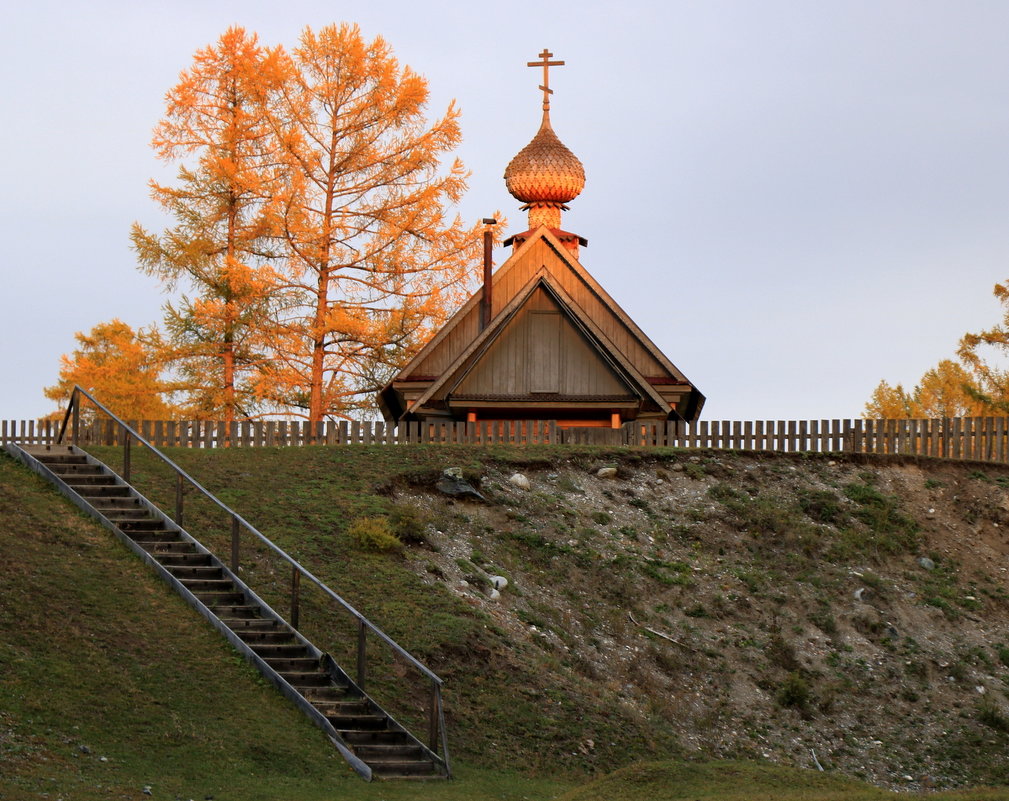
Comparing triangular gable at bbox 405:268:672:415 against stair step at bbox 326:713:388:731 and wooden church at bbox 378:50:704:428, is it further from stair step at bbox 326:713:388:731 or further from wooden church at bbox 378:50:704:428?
stair step at bbox 326:713:388:731

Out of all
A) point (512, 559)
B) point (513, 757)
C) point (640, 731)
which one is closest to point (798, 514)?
point (512, 559)

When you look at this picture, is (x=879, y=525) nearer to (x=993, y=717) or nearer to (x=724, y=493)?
(x=724, y=493)

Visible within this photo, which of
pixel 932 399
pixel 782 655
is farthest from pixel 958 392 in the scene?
pixel 782 655

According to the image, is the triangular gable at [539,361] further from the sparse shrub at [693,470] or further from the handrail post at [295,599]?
the handrail post at [295,599]

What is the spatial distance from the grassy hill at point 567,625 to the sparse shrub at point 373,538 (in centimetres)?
16

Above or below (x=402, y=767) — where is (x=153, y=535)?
above

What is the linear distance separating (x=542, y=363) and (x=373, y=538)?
13567 millimetres

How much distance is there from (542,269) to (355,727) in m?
21.7

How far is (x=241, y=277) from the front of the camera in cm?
4231

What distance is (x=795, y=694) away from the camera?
25.7 meters

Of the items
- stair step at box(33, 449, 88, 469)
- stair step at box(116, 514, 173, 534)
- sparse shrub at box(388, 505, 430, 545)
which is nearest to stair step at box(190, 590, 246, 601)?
stair step at box(116, 514, 173, 534)

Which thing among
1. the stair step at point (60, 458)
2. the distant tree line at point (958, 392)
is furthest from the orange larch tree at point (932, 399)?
the stair step at point (60, 458)

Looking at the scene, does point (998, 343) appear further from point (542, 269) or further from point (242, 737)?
point (242, 737)

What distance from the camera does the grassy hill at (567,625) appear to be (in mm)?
18516
